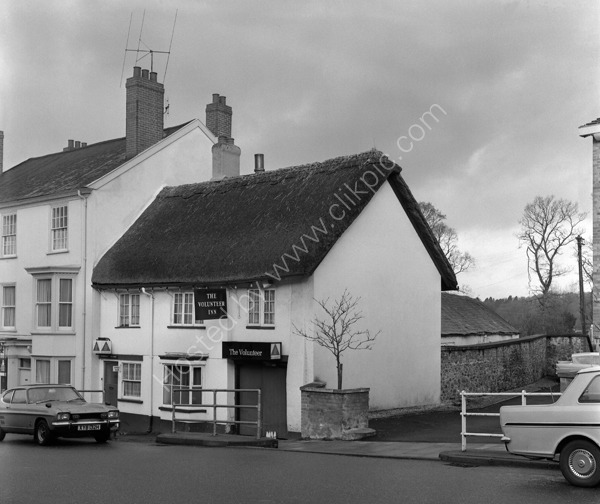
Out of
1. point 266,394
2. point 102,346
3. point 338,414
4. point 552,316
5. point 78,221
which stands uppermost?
point 78,221

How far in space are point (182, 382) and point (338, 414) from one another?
8457 mm

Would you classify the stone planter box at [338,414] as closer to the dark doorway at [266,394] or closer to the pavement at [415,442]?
the pavement at [415,442]

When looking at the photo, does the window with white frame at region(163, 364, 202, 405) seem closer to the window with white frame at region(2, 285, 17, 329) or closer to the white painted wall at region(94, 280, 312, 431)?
the white painted wall at region(94, 280, 312, 431)

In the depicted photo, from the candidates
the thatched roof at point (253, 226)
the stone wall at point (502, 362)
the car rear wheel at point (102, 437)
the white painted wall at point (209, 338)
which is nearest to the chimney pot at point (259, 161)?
the thatched roof at point (253, 226)

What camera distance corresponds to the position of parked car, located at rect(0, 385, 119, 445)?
65.0ft

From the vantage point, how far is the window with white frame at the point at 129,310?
2923 centimetres

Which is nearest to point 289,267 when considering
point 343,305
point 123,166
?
point 343,305

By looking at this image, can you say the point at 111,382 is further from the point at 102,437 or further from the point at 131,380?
the point at 102,437

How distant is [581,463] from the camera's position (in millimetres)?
11336

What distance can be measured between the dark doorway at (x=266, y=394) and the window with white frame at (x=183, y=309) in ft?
9.12

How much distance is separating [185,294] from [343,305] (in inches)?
241

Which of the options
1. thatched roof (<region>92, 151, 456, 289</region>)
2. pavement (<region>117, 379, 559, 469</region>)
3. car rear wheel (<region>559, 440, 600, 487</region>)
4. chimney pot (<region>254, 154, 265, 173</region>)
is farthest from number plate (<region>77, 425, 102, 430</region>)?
chimney pot (<region>254, 154, 265, 173</region>)

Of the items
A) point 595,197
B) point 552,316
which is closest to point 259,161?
point 595,197

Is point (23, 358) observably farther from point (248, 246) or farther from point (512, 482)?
point (512, 482)
